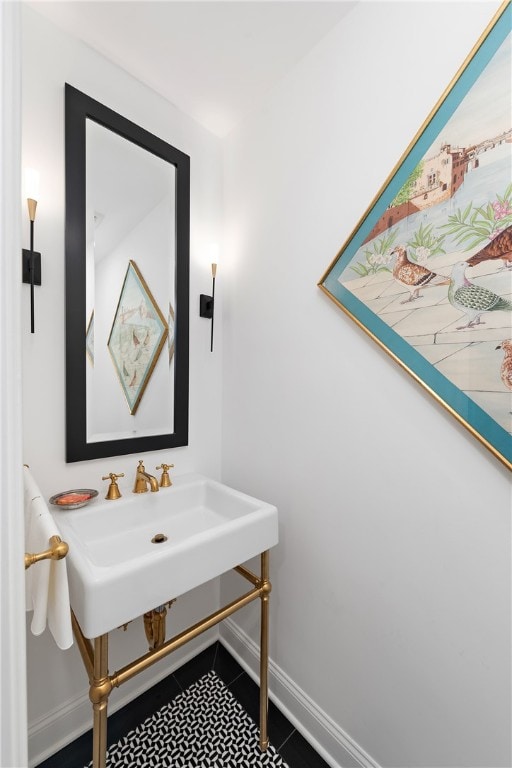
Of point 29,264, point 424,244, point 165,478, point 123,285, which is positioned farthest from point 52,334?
point 424,244

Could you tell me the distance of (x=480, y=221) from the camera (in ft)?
2.65

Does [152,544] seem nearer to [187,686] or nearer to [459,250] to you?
[187,686]

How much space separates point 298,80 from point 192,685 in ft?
8.20

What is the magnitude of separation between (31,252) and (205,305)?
2.28 ft

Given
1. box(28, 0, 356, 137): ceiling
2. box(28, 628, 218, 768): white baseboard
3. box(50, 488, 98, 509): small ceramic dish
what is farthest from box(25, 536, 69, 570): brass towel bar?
box(28, 0, 356, 137): ceiling

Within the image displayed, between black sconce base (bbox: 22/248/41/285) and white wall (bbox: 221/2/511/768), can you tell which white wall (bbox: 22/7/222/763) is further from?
white wall (bbox: 221/2/511/768)

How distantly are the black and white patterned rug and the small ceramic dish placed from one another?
0.89 m

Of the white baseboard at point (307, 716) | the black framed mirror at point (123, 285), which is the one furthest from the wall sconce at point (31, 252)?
the white baseboard at point (307, 716)

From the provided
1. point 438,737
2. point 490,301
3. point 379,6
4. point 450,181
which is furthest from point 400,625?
point 379,6

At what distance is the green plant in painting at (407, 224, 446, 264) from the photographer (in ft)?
2.90

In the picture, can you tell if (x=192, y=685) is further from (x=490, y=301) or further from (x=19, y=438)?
(x=490, y=301)

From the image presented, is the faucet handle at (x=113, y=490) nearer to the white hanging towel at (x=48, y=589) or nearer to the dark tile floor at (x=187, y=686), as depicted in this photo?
the white hanging towel at (x=48, y=589)

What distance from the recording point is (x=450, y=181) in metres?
0.86

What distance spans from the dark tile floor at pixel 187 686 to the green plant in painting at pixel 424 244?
1.70 meters
